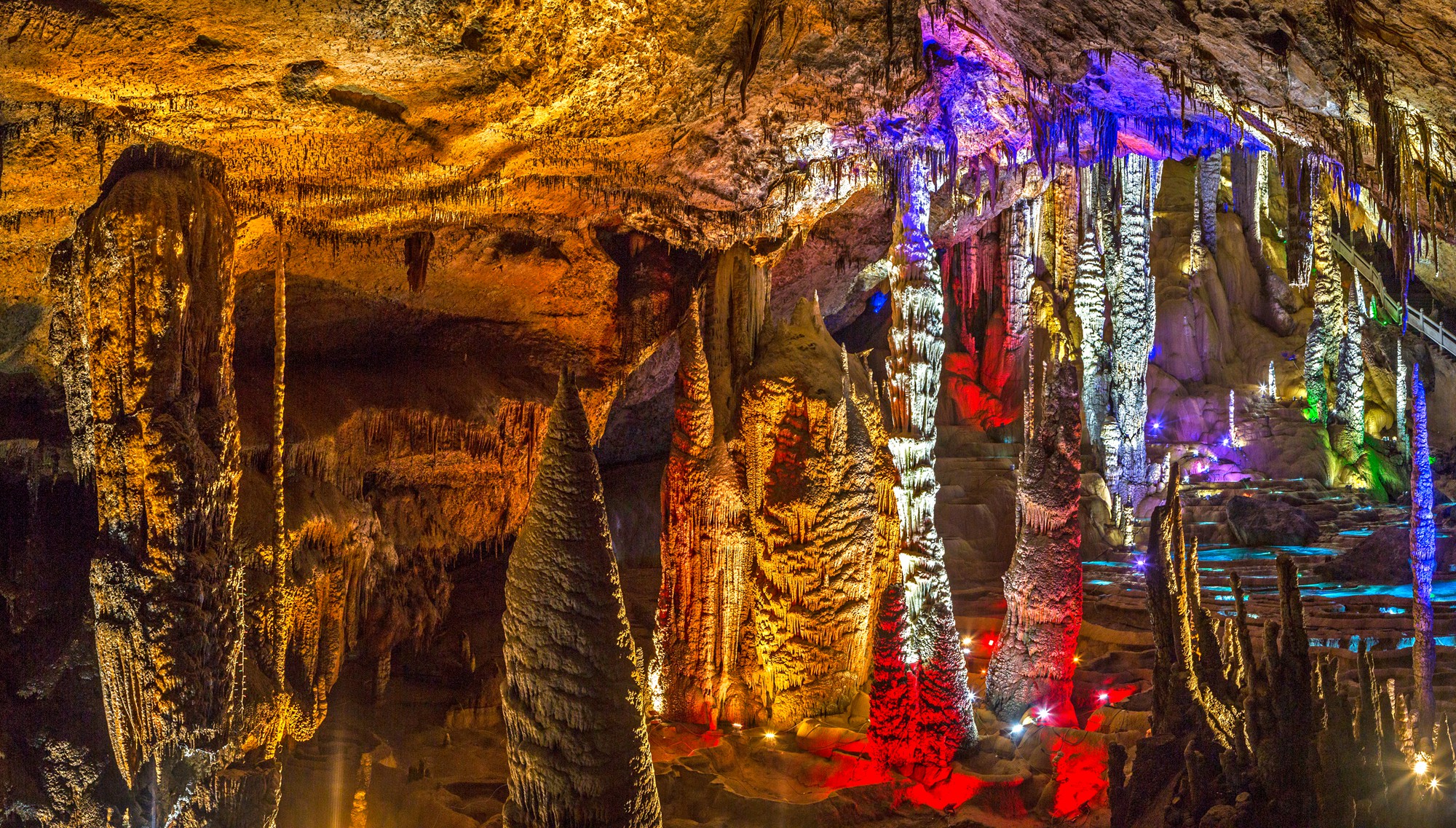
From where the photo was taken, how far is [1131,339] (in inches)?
703

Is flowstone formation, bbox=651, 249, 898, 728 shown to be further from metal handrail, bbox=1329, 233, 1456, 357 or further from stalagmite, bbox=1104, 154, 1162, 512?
metal handrail, bbox=1329, 233, 1456, 357

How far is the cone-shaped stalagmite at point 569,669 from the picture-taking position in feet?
15.9

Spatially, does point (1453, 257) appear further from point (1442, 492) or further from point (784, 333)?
point (784, 333)

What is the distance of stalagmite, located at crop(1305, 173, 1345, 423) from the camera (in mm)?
22109

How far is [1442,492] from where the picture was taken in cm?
1678

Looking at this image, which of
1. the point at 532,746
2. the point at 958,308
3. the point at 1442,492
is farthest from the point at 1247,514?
the point at 532,746

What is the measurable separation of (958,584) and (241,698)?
11141mm

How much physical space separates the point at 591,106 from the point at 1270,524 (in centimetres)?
1485

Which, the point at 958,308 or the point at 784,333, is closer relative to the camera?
the point at 784,333

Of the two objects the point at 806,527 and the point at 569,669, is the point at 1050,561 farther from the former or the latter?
the point at 569,669

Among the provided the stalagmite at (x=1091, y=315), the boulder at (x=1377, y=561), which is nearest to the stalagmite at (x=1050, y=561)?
the boulder at (x=1377, y=561)

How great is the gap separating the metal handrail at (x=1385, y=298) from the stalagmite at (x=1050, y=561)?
18.4m

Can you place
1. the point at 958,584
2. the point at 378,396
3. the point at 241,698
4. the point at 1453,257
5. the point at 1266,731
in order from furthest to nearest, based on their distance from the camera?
the point at 958,584
the point at 1453,257
the point at 378,396
the point at 241,698
the point at 1266,731

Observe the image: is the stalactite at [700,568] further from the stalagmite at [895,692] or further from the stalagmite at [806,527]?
the stalagmite at [895,692]
